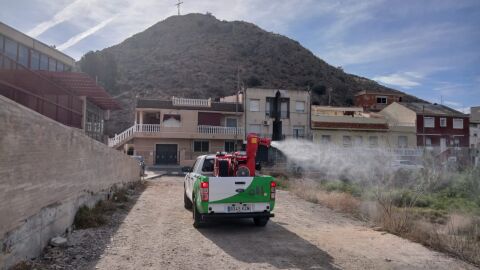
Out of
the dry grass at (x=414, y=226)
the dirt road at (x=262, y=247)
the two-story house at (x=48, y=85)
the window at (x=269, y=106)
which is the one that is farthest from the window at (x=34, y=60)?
the window at (x=269, y=106)

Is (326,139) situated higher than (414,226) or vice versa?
(326,139)

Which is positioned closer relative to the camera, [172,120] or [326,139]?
[172,120]

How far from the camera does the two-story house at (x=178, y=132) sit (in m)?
47.3

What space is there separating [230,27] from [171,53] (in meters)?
25.4

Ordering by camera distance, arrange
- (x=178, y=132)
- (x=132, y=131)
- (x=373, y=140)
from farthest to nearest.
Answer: (x=373, y=140) → (x=178, y=132) → (x=132, y=131)

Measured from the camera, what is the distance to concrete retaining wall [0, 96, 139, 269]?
5895 mm

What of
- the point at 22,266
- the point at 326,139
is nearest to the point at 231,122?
the point at 326,139

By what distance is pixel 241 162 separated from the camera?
471 inches

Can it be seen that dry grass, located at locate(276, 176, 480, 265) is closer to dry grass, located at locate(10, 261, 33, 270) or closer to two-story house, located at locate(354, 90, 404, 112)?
dry grass, located at locate(10, 261, 33, 270)

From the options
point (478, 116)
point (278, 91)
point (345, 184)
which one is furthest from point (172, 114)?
point (478, 116)

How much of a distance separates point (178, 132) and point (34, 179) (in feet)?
135

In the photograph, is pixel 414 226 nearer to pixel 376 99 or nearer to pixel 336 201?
pixel 336 201

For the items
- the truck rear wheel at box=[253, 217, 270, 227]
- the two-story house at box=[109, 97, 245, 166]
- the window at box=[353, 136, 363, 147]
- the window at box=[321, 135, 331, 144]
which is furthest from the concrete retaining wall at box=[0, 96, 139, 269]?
the window at box=[353, 136, 363, 147]

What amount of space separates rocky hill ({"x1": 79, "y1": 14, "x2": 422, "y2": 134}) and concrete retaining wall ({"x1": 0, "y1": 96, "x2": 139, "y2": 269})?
55170 millimetres
